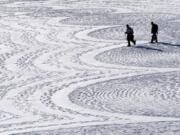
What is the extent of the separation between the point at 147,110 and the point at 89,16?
86.6ft

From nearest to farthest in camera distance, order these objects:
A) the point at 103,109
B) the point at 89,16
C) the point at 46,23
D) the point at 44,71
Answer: the point at 103,109
the point at 44,71
the point at 46,23
the point at 89,16

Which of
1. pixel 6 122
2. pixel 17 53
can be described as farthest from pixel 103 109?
pixel 17 53

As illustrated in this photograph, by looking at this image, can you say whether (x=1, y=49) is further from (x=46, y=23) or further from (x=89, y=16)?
(x=89, y=16)

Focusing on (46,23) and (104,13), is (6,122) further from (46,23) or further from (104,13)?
(104,13)

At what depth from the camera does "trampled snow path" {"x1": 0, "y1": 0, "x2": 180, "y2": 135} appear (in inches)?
672

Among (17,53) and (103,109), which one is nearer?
(103,109)

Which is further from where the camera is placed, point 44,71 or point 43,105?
point 44,71

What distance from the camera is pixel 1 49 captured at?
1219 inches

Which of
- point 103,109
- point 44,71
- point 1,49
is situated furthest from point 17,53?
point 103,109

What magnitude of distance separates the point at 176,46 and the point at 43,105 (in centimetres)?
1183

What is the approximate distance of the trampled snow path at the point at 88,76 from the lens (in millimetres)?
17062

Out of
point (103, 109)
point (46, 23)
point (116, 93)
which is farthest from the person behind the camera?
point (46, 23)

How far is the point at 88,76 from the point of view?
23812 millimetres

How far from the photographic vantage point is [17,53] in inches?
1173
